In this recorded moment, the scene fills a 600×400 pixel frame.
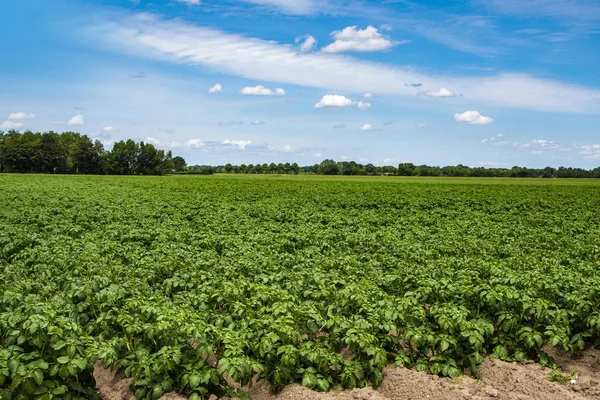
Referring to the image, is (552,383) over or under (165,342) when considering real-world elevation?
under

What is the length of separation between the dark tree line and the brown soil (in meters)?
123

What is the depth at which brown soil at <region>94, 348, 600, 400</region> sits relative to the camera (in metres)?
5.91

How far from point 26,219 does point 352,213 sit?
14.3 m

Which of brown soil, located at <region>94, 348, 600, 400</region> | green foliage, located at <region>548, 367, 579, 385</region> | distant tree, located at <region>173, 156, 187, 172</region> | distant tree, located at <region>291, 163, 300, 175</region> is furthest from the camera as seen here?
distant tree, located at <region>173, 156, 187, 172</region>

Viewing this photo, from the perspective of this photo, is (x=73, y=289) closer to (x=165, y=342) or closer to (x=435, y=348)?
(x=165, y=342)

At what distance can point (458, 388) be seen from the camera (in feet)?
19.9

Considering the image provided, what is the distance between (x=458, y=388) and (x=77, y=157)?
12776 cm

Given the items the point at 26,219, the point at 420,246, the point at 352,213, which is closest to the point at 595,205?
the point at 352,213

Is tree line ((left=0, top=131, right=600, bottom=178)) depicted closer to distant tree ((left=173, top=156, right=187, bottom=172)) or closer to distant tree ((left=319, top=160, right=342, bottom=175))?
distant tree ((left=319, top=160, right=342, bottom=175))

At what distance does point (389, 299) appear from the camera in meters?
7.66

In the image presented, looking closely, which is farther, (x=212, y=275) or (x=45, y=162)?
(x=45, y=162)

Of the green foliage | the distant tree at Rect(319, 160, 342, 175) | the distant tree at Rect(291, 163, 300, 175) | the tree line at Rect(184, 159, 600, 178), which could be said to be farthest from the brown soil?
the distant tree at Rect(291, 163, 300, 175)

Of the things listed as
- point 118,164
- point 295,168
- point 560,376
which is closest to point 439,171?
point 295,168

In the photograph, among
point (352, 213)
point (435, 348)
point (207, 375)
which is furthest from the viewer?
point (352, 213)
